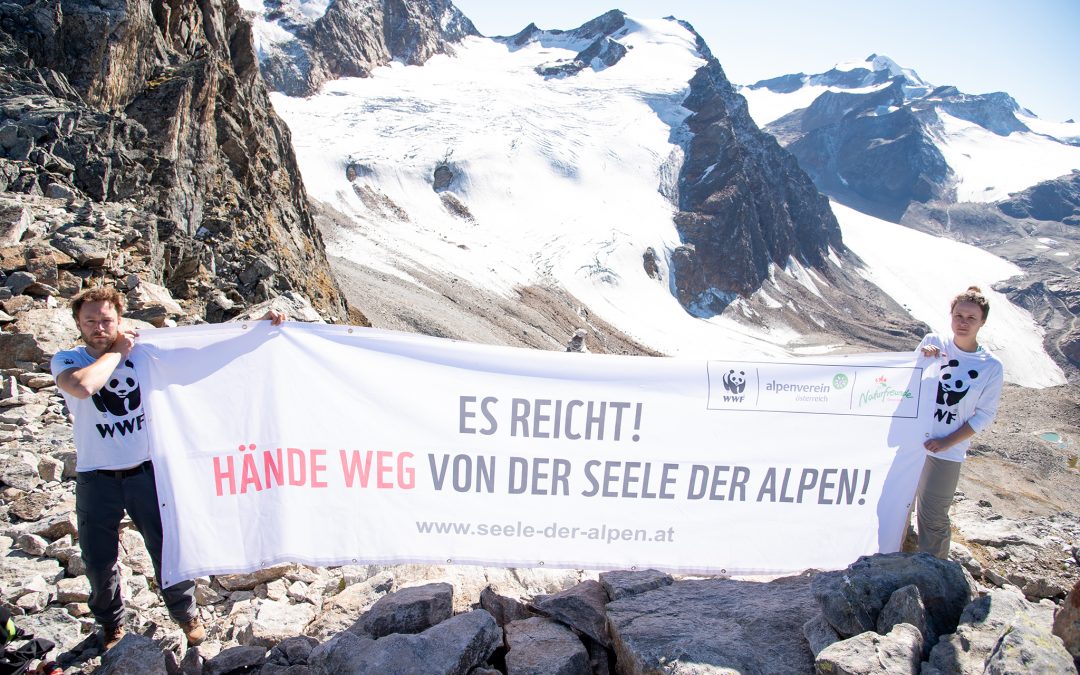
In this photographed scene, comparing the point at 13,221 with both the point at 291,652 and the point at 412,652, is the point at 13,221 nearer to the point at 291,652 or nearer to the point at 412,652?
the point at 291,652

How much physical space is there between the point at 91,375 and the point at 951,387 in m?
5.83

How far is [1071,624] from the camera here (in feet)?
10.9

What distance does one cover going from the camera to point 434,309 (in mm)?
35906

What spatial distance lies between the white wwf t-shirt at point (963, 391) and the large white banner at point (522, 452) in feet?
0.37

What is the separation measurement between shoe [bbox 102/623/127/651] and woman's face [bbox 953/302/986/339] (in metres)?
6.10

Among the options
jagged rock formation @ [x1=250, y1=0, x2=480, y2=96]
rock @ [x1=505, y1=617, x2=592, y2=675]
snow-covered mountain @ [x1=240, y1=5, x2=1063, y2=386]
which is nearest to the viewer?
rock @ [x1=505, y1=617, x2=592, y2=675]

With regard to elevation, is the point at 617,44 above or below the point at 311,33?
above

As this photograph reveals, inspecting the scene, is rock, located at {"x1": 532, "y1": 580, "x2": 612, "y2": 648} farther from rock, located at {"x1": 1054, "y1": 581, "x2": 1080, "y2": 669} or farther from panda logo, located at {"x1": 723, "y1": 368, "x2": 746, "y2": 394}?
rock, located at {"x1": 1054, "y1": 581, "x2": 1080, "y2": 669}

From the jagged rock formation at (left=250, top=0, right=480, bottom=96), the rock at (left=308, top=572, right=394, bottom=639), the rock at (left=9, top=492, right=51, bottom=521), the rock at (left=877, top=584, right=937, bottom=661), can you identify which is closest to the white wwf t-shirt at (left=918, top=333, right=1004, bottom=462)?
the rock at (left=877, top=584, right=937, bottom=661)

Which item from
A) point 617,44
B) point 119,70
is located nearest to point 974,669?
point 119,70

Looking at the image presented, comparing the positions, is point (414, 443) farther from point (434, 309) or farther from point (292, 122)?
point (292, 122)

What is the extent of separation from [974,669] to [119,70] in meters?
18.0

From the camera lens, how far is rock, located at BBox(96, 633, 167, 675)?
11.4ft

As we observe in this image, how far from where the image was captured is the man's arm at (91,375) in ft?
11.4
